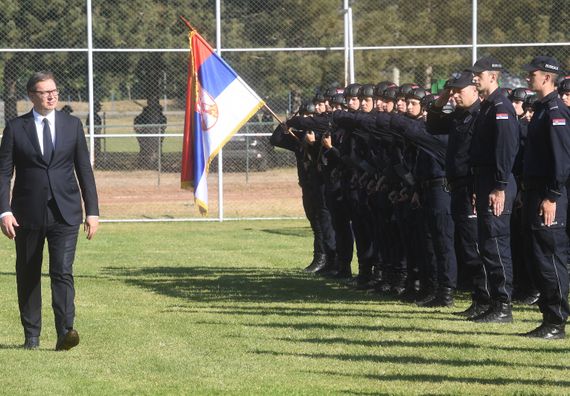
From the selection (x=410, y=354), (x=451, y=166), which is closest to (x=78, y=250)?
(x=451, y=166)

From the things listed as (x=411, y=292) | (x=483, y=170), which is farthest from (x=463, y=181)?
(x=411, y=292)

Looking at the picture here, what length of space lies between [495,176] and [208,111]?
6.50 meters

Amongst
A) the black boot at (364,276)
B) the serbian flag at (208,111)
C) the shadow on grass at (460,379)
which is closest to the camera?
the shadow on grass at (460,379)

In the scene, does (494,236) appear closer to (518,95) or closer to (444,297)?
(444,297)

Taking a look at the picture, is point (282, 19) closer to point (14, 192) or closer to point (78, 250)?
point (78, 250)

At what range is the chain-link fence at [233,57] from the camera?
2611 centimetres

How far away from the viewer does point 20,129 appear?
1035 centimetres

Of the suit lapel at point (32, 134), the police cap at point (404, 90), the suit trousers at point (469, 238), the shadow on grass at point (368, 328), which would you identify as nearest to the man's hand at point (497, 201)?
the suit trousers at point (469, 238)

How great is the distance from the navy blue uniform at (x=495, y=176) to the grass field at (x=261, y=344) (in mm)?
453

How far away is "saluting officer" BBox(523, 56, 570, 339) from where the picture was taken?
10266mm

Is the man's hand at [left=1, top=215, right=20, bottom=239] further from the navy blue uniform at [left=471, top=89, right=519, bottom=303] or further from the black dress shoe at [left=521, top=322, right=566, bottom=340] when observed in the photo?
the black dress shoe at [left=521, top=322, right=566, bottom=340]

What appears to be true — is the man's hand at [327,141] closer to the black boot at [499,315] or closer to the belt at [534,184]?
the black boot at [499,315]

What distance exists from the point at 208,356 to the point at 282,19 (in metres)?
17.0

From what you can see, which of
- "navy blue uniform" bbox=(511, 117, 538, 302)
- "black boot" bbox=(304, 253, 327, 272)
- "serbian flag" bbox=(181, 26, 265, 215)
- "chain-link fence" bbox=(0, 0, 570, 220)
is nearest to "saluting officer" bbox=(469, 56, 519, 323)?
"navy blue uniform" bbox=(511, 117, 538, 302)
